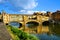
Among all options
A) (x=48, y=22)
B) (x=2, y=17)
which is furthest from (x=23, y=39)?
(x=48, y=22)

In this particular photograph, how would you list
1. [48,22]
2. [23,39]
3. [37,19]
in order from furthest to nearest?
[48,22]
[37,19]
[23,39]

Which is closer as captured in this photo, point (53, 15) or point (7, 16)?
point (7, 16)

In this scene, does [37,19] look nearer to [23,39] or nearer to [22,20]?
[22,20]

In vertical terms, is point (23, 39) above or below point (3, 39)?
below

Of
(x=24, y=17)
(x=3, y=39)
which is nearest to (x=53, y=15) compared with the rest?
(x=24, y=17)

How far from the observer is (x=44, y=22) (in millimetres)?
99750

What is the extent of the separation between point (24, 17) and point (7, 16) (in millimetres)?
7829

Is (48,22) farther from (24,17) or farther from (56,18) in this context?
(24,17)

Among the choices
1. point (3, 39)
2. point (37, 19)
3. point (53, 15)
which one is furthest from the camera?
point (53, 15)

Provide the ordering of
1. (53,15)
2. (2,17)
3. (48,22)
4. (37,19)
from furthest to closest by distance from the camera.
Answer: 1. (53,15)
2. (48,22)
3. (37,19)
4. (2,17)

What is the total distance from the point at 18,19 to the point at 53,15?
24.1 meters

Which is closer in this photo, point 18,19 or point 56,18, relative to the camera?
point 18,19

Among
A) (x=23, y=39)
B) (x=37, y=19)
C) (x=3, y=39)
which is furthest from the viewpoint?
(x=37, y=19)

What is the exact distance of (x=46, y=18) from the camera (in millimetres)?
91500
